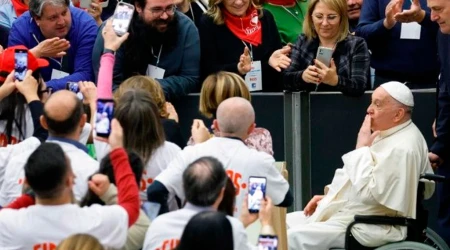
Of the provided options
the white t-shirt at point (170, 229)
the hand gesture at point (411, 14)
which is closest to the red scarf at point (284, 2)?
the hand gesture at point (411, 14)

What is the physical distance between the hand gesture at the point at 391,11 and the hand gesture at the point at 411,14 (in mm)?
135

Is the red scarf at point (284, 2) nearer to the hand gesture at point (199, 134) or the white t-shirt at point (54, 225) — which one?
the hand gesture at point (199, 134)

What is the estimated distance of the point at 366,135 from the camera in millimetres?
9211

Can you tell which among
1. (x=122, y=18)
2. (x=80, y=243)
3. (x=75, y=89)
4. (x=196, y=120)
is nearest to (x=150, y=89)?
(x=196, y=120)

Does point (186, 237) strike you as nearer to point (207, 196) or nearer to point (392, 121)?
point (207, 196)

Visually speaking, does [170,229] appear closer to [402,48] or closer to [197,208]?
[197,208]

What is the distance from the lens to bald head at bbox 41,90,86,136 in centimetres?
729

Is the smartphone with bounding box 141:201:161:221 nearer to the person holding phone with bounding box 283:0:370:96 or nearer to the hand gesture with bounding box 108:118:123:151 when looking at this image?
the hand gesture with bounding box 108:118:123:151

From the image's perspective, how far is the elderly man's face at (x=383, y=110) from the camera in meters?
8.99

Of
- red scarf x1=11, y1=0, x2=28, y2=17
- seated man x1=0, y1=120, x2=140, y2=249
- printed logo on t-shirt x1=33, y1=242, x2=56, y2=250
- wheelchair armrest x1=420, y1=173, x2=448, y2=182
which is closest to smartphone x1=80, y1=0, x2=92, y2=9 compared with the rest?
red scarf x1=11, y1=0, x2=28, y2=17

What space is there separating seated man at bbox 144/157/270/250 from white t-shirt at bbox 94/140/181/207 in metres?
0.96

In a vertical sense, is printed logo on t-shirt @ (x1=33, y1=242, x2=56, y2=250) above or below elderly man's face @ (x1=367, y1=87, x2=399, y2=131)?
below

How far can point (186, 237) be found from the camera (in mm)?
5836

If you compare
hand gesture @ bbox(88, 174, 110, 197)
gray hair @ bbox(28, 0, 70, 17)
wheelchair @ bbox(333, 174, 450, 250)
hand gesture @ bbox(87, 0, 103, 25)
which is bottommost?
wheelchair @ bbox(333, 174, 450, 250)
